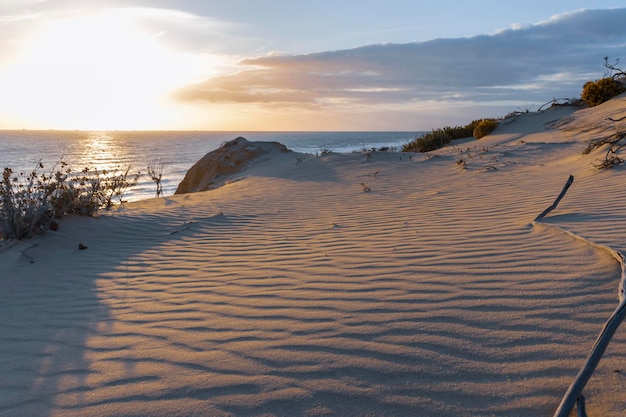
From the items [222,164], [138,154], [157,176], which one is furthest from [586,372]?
[138,154]

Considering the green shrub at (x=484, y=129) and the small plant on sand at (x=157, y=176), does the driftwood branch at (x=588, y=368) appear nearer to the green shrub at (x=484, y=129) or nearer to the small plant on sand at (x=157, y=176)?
the small plant on sand at (x=157, y=176)

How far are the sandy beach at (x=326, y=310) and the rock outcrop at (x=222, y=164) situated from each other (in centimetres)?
687

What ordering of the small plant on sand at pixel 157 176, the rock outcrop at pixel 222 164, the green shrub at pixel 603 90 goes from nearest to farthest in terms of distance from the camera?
the small plant on sand at pixel 157 176 → the rock outcrop at pixel 222 164 → the green shrub at pixel 603 90

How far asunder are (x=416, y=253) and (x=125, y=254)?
3292 mm

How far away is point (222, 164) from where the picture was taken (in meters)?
14.2

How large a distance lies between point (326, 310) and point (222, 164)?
11.5m

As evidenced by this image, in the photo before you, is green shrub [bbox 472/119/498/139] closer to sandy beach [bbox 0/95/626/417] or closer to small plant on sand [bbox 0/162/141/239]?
sandy beach [bbox 0/95/626/417]

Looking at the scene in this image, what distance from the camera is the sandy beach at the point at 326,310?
2.29 meters

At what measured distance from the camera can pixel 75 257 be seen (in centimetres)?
532

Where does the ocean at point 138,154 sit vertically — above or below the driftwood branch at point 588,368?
above

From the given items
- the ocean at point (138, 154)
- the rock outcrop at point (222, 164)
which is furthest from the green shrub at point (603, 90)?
Result: the rock outcrop at point (222, 164)

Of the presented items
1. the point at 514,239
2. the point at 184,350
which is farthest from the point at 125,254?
the point at 514,239

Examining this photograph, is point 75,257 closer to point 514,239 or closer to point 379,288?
point 379,288

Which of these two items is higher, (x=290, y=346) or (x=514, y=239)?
(x=514, y=239)
